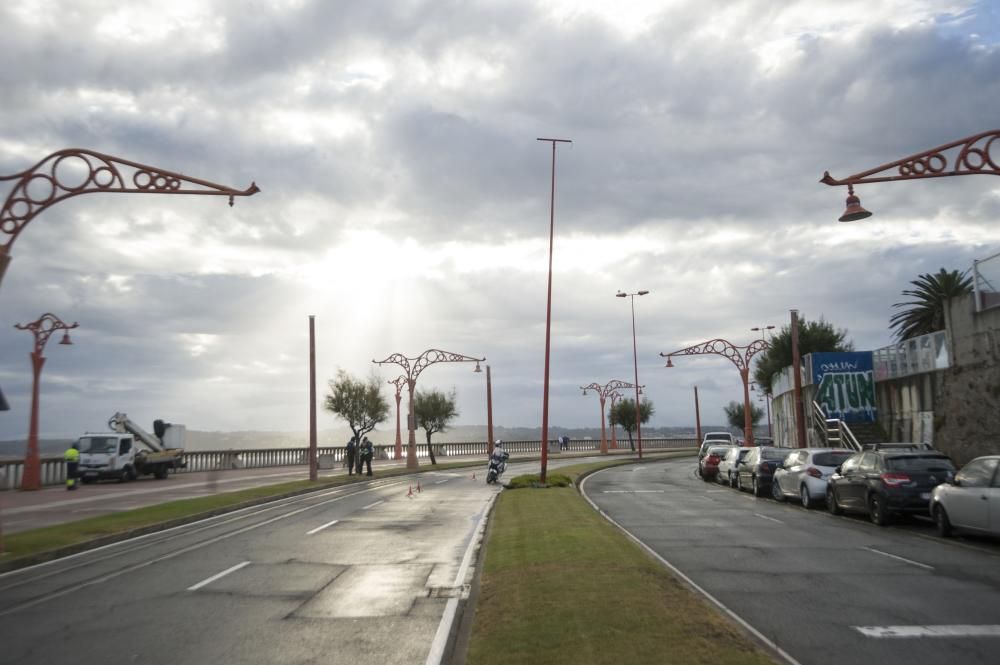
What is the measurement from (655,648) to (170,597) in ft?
21.0

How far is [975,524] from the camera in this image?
48.9ft

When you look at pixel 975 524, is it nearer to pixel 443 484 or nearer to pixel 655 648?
pixel 655 648

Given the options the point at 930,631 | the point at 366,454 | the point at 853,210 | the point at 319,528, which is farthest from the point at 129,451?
the point at 930,631

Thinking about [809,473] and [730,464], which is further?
[730,464]

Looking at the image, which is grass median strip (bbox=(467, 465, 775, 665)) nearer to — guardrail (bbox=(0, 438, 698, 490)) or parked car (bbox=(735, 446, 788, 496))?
parked car (bbox=(735, 446, 788, 496))

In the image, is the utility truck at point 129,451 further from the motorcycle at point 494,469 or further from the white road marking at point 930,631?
the white road marking at point 930,631

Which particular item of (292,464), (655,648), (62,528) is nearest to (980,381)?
(655,648)

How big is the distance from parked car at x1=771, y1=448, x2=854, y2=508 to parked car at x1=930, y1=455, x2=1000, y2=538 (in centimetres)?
699

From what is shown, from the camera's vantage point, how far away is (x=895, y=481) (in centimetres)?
1839

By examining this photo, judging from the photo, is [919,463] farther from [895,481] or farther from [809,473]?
[809,473]

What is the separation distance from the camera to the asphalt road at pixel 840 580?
7.87 metres

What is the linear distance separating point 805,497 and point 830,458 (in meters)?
1.40

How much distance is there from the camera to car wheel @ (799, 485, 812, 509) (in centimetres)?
2359

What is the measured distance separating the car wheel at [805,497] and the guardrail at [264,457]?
1143 inches
